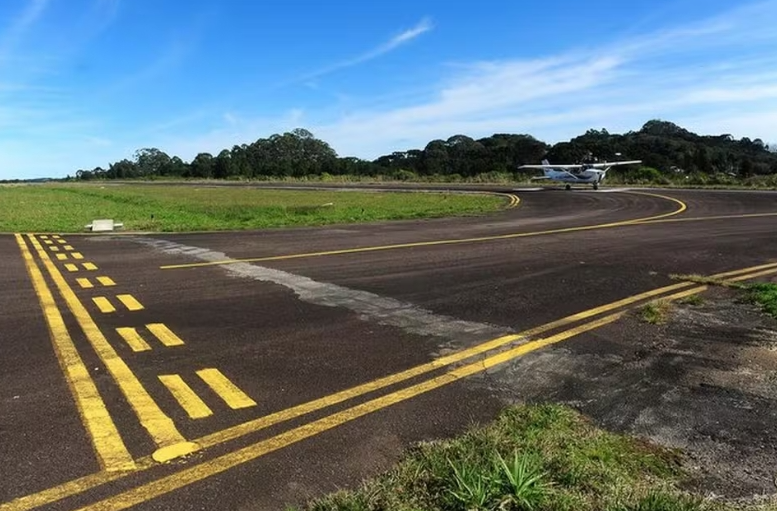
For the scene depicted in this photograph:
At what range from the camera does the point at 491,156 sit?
11031cm

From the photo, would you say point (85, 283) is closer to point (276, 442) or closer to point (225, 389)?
point (225, 389)

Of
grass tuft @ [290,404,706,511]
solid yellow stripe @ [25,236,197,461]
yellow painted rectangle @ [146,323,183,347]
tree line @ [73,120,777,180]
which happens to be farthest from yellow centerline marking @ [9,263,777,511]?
tree line @ [73,120,777,180]

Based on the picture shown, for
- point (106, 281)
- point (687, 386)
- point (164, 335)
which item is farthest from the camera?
point (106, 281)

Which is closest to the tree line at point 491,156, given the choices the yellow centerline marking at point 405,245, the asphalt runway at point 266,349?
the yellow centerline marking at point 405,245

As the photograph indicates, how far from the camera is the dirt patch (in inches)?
135

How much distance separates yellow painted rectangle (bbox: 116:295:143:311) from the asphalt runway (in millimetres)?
36

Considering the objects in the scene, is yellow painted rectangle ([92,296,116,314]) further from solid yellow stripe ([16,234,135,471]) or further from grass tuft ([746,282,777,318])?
grass tuft ([746,282,777,318])

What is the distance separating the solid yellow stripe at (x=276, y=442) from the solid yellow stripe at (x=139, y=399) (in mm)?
270

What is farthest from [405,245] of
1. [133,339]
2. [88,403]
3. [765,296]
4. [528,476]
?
[528,476]

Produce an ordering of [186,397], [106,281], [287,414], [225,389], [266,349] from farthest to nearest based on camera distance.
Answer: [106,281], [266,349], [225,389], [186,397], [287,414]

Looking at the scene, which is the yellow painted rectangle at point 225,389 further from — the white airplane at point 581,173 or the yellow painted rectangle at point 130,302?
the white airplane at point 581,173

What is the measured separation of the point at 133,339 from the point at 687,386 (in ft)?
16.2

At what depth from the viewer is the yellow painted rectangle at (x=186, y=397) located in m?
4.02

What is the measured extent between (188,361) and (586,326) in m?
4.08
